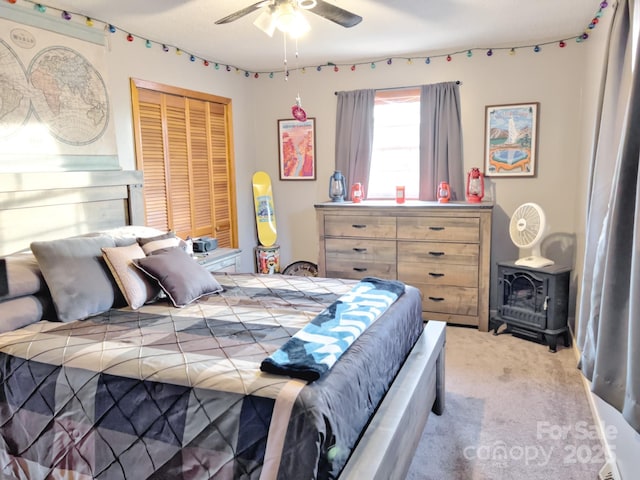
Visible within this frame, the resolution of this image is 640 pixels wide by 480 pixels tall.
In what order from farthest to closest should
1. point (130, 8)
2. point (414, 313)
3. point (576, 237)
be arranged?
point (576, 237) < point (130, 8) < point (414, 313)

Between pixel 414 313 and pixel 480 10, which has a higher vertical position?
pixel 480 10

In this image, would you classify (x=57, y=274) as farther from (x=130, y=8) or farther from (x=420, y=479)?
(x=420, y=479)

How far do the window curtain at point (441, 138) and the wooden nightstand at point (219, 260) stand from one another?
185cm

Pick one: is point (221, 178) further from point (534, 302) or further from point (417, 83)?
point (534, 302)

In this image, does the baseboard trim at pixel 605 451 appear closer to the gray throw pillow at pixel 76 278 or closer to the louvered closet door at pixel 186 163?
the gray throw pillow at pixel 76 278

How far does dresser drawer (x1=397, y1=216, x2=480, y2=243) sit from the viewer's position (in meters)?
3.92

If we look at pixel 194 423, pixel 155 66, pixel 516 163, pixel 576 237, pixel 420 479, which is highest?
pixel 155 66

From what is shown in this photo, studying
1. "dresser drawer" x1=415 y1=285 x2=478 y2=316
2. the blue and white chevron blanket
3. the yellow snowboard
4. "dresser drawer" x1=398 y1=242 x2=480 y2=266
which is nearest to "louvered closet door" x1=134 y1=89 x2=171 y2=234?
the yellow snowboard

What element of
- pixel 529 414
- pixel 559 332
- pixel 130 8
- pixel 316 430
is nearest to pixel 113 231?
pixel 130 8

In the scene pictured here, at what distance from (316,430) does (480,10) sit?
9.52ft

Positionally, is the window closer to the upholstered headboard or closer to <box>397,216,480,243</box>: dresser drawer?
<box>397,216,480,243</box>: dresser drawer

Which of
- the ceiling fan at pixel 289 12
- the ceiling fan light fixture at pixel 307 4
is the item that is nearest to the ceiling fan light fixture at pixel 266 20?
the ceiling fan at pixel 289 12

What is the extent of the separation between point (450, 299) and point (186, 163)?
2.56 metres

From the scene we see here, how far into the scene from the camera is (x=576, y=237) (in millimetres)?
3852
